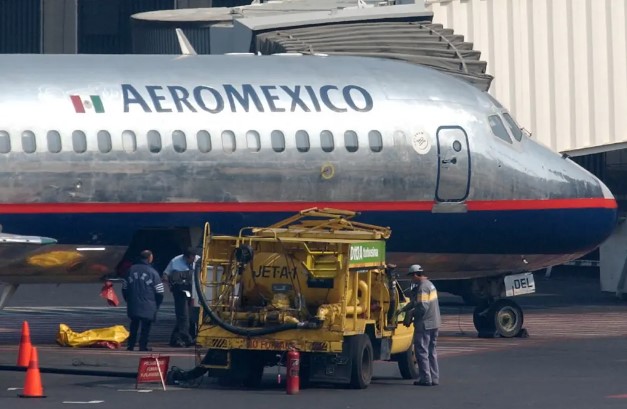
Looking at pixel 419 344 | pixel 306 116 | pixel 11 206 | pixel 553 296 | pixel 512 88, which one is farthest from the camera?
pixel 553 296

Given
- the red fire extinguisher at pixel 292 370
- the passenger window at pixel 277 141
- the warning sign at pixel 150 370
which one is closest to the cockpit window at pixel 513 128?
the passenger window at pixel 277 141

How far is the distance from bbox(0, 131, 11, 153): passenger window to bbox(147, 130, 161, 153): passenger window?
213 cm

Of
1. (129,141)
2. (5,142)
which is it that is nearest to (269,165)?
(129,141)

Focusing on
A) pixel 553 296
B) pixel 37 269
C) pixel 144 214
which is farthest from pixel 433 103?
pixel 553 296

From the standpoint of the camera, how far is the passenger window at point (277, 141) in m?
23.0

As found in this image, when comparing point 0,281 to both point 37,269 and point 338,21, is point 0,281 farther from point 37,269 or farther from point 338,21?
point 338,21

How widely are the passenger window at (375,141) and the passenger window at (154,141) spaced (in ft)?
11.3

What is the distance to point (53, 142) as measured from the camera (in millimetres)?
21922

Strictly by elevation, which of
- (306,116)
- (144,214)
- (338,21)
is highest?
(338,21)

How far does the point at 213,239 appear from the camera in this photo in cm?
1928

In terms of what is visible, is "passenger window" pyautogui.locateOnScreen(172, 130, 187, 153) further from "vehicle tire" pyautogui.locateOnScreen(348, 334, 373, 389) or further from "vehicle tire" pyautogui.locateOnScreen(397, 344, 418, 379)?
"vehicle tire" pyautogui.locateOnScreen(348, 334, 373, 389)

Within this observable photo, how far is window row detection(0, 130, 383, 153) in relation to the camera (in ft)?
71.7

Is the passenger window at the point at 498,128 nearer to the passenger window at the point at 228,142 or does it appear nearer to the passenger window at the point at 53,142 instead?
the passenger window at the point at 228,142

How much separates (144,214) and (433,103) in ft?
17.0
